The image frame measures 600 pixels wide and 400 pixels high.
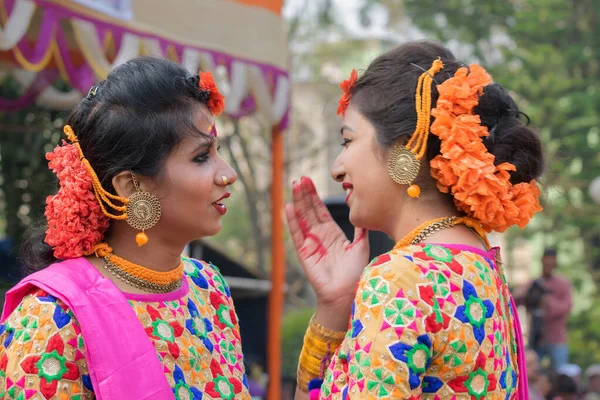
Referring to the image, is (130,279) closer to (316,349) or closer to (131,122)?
(131,122)

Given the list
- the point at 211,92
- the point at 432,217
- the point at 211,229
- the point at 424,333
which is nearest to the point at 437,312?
the point at 424,333

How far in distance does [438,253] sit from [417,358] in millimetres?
264

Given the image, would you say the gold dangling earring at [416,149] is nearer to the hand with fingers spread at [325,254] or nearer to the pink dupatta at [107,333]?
the hand with fingers spread at [325,254]

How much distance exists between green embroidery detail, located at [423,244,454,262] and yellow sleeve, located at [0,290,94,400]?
2.73 feet

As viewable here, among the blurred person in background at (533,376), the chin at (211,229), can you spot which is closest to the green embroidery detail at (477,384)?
the chin at (211,229)

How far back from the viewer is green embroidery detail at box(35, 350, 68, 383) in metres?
1.92

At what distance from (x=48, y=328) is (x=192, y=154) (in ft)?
1.86

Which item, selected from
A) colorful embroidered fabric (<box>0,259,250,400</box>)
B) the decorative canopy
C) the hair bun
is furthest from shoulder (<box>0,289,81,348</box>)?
the decorative canopy

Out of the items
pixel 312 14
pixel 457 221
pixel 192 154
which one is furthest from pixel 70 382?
pixel 312 14

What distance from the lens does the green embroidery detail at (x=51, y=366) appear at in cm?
192

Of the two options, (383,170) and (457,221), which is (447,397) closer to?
Result: (457,221)

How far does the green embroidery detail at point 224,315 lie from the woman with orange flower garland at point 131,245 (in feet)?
0.24

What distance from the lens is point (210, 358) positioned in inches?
88.7

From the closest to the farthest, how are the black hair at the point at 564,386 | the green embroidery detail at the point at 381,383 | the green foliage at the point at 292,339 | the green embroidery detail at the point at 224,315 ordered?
1. the green embroidery detail at the point at 381,383
2. the green embroidery detail at the point at 224,315
3. the black hair at the point at 564,386
4. the green foliage at the point at 292,339
